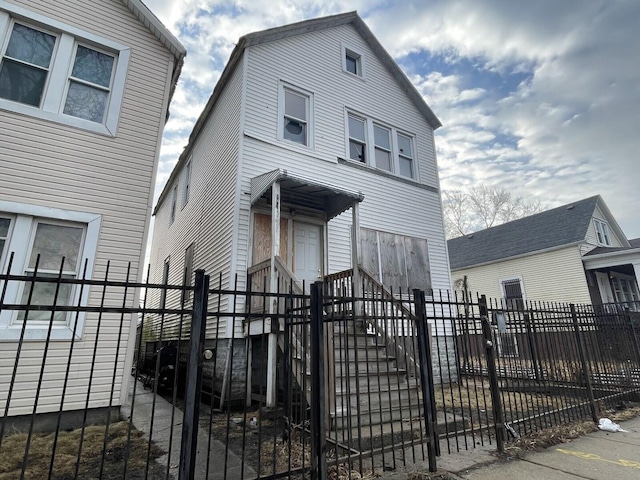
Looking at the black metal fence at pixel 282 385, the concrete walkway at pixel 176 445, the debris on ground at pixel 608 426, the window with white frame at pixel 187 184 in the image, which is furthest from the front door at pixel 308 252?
the debris on ground at pixel 608 426

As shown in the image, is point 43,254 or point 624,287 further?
point 624,287

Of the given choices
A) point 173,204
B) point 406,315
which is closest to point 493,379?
point 406,315

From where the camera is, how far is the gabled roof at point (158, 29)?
6.98m

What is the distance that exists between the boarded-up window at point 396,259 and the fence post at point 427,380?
A: 4.89m

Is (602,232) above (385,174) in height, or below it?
below

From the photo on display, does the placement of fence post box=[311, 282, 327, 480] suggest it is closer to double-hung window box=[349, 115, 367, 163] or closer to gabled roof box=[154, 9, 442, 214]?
double-hung window box=[349, 115, 367, 163]

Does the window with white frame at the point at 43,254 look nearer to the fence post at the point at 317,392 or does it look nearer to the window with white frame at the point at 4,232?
the window with white frame at the point at 4,232

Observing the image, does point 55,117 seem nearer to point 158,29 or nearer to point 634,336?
Answer: point 158,29

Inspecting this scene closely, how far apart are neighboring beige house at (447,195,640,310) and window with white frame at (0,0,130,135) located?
715 inches

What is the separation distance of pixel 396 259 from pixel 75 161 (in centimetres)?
806

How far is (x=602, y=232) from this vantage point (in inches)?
685

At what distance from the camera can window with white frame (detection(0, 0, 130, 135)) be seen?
19.3ft

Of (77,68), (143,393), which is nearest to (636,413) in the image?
(143,393)

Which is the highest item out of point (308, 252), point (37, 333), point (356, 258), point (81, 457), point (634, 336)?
point (308, 252)
